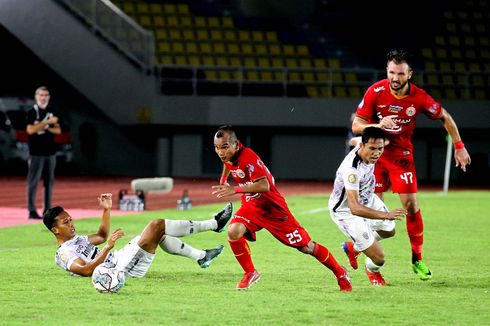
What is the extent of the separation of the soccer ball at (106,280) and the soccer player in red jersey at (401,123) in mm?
2873

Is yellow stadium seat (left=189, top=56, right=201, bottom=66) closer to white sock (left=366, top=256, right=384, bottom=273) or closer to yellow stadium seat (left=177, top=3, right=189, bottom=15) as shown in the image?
yellow stadium seat (left=177, top=3, right=189, bottom=15)

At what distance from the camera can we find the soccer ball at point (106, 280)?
9.88 m

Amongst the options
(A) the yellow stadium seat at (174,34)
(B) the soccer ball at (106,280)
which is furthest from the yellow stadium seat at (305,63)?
(B) the soccer ball at (106,280)

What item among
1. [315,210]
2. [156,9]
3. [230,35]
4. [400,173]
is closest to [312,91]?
[230,35]

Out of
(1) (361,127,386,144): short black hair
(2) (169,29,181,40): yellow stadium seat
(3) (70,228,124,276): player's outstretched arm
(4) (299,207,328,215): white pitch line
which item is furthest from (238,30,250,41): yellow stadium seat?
(1) (361,127,386,144): short black hair

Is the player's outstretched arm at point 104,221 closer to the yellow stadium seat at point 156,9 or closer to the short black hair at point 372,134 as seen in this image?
the short black hair at point 372,134

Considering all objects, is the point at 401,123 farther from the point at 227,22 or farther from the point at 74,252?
the point at 227,22

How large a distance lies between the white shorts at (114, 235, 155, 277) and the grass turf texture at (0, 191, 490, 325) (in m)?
0.18

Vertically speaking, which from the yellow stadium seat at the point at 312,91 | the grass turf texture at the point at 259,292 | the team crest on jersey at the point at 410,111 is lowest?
the grass turf texture at the point at 259,292

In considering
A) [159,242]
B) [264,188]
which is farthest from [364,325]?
[159,242]

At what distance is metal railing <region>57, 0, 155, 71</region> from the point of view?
3203 centimetres

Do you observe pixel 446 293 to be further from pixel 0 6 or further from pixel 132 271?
pixel 0 6

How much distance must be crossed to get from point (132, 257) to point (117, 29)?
73.8ft

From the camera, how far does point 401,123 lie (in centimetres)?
1170
